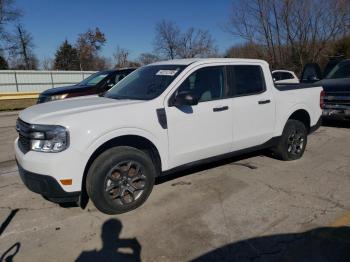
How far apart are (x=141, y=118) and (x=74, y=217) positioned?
1.42 meters

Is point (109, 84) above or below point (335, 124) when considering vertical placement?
above

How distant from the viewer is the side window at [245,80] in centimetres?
527

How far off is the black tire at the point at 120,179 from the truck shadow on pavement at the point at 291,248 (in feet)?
4.31

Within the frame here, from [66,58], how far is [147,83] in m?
66.2

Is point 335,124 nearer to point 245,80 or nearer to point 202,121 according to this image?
point 245,80

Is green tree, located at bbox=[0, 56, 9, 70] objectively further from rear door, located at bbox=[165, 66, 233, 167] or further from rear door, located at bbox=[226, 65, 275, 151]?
rear door, located at bbox=[165, 66, 233, 167]

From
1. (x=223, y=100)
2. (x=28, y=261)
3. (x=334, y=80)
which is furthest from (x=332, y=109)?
(x=28, y=261)

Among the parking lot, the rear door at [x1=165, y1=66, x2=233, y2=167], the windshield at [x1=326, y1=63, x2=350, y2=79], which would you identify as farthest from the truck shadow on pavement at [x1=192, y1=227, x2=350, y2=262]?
the windshield at [x1=326, y1=63, x2=350, y2=79]

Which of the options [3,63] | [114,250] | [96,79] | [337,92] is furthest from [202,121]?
[3,63]

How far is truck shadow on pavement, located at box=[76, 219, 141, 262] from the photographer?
337 centimetres

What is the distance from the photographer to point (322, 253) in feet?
10.9

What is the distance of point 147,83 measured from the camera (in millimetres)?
5051

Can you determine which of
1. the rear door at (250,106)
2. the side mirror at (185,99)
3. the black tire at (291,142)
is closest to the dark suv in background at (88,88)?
the rear door at (250,106)

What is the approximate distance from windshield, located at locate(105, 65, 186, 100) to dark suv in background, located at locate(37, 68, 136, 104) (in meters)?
4.93
